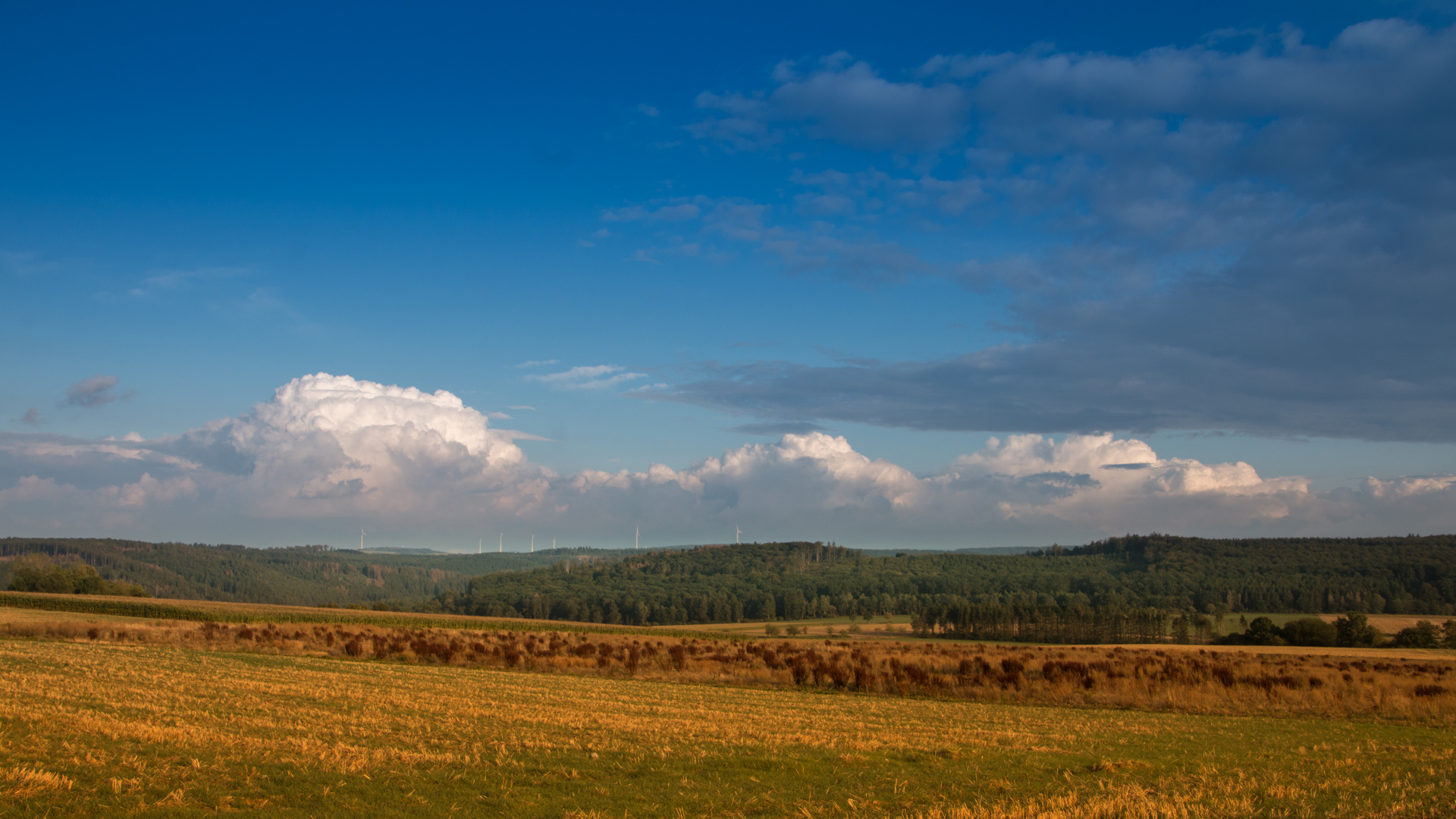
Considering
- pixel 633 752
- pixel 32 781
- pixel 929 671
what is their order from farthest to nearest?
pixel 929 671
pixel 633 752
pixel 32 781

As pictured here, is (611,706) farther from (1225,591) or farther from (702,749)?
(1225,591)

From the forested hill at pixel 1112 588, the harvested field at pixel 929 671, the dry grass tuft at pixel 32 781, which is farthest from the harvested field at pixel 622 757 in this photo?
the forested hill at pixel 1112 588

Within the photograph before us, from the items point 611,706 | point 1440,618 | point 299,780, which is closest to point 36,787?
point 299,780

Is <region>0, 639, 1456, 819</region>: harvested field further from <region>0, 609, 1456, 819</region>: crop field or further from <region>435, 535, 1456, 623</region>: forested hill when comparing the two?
<region>435, 535, 1456, 623</region>: forested hill

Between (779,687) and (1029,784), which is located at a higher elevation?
(1029,784)

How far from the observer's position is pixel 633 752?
47.1ft

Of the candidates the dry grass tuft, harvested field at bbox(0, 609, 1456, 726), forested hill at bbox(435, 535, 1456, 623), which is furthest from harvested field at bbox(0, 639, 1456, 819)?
forested hill at bbox(435, 535, 1456, 623)

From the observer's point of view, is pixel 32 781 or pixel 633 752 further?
pixel 633 752

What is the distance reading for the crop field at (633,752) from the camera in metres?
10.4

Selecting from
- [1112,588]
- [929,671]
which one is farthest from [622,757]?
[1112,588]

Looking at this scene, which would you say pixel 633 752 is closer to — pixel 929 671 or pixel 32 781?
pixel 32 781

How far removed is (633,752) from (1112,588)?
169522 mm

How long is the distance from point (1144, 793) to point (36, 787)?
48.4 feet

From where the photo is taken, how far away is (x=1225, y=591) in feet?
472
